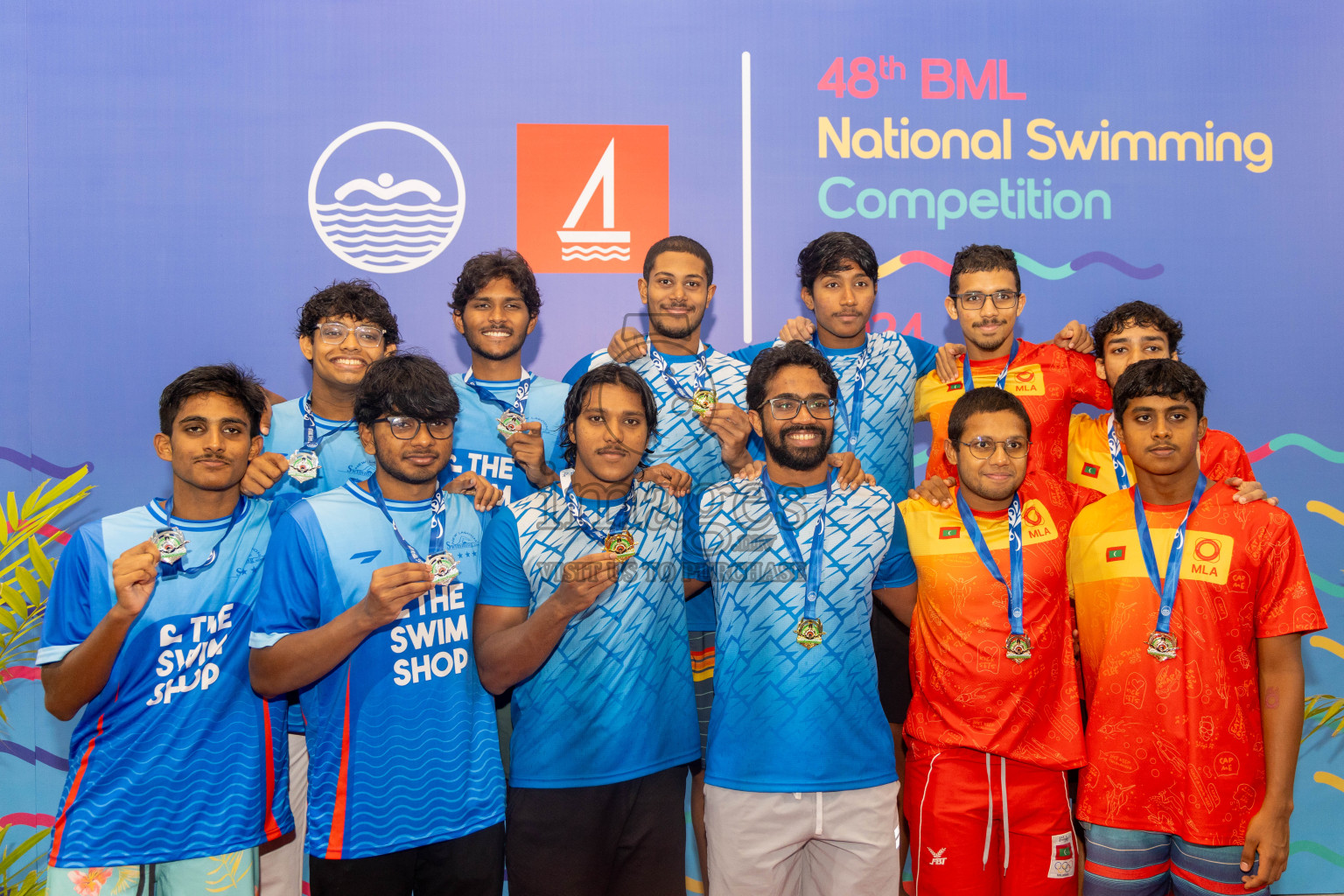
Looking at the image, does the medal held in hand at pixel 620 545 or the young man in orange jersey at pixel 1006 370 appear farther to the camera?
the young man in orange jersey at pixel 1006 370

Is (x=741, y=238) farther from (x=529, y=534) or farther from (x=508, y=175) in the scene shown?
(x=529, y=534)

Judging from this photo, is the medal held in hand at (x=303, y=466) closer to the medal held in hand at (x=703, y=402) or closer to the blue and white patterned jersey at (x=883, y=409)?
the medal held in hand at (x=703, y=402)

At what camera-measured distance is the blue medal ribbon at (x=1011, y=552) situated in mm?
2561

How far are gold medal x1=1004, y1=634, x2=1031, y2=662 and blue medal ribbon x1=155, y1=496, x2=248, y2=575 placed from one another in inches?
89.1

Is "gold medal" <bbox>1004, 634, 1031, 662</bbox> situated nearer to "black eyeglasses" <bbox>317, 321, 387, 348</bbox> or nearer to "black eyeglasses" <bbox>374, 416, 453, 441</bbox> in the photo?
"black eyeglasses" <bbox>374, 416, 453, 441</bbox>

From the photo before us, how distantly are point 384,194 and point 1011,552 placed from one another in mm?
3097

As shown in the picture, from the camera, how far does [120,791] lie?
2.37m

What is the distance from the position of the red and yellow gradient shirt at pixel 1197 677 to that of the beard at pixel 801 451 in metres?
0.95

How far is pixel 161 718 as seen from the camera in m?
2.39

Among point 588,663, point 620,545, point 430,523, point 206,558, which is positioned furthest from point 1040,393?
point 206,558

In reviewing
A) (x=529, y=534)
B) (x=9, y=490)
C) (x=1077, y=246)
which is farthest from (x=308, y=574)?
(x=1077, y=246)

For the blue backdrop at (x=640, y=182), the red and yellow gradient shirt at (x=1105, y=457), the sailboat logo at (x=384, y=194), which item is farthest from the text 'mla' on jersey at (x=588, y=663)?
the sailboat logo at (x=384, y=194)

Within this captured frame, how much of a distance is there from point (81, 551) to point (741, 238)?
2.87 meters

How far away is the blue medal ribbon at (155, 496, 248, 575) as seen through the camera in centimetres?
241
